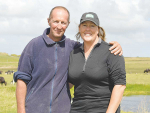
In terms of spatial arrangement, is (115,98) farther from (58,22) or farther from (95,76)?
(58,22)

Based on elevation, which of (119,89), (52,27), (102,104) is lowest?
(102,104)

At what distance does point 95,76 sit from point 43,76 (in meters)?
0.96

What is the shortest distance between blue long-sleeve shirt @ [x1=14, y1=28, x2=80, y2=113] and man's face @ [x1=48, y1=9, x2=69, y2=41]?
0.58 feet

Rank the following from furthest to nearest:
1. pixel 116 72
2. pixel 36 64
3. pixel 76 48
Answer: pixel 76 48, pixel 36 64, pixel 116 72

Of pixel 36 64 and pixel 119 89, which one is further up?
pixel 36 64

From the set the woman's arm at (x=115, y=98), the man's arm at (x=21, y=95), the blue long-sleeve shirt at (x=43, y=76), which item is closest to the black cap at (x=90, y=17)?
the blue long-sleeve shirt at (x=43, y=76)

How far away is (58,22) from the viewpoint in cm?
398

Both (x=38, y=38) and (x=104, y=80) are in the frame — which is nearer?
(x=104, y=80)

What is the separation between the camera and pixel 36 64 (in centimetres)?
383

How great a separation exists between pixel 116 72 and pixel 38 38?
1604mm

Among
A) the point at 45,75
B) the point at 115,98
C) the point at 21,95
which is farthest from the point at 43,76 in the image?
the point at 115,98

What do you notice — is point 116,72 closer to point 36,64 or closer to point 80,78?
point 80,78

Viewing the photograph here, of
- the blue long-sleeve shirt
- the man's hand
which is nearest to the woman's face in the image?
the man's hand

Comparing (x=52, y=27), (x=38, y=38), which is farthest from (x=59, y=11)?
(x=38, y=38)
